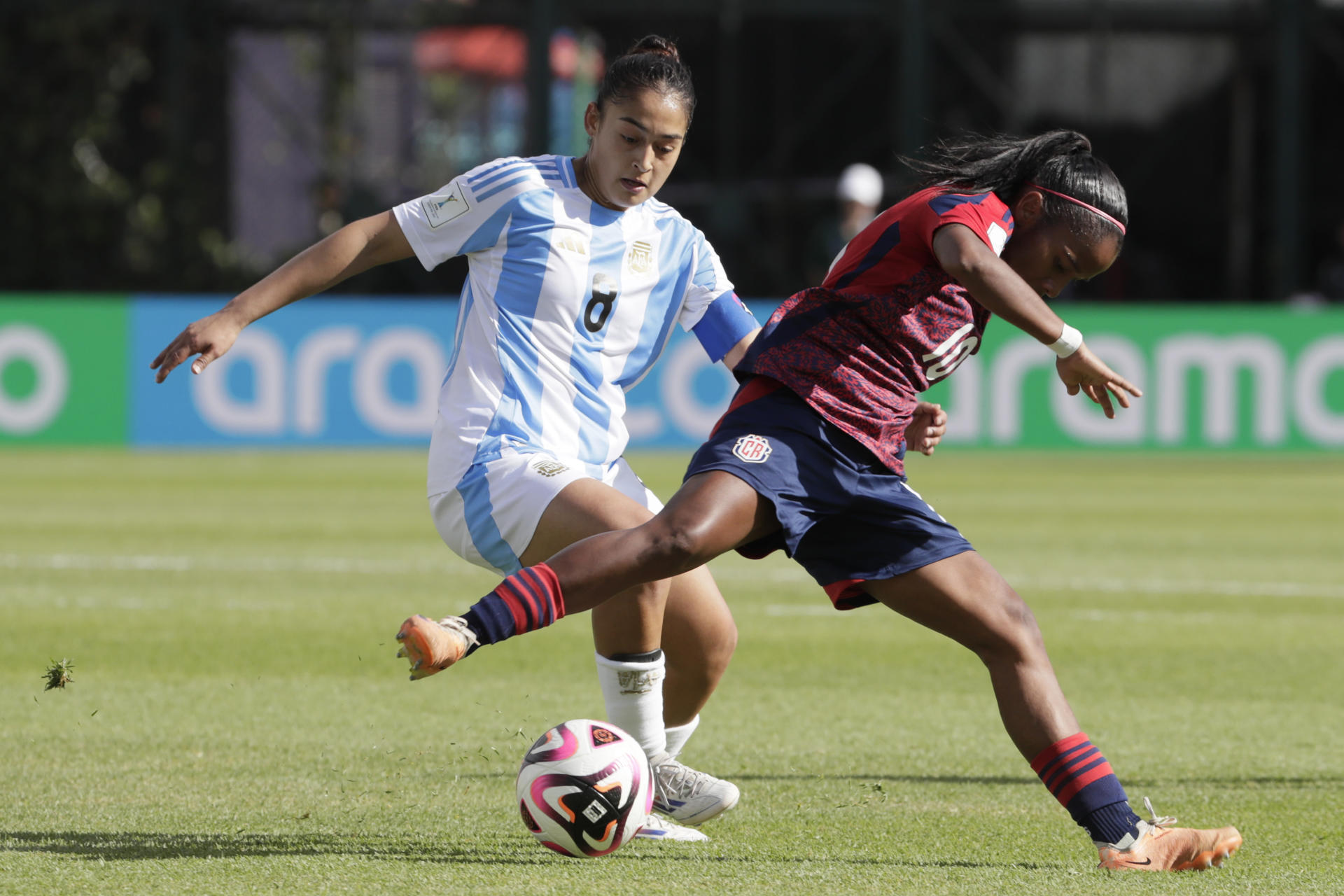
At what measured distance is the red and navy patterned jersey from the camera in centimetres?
457

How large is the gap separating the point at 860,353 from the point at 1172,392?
46.6ft

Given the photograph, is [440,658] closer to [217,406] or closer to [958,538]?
[958,538]

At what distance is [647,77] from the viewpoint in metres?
4.89

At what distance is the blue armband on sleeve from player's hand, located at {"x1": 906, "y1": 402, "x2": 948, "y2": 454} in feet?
2.02

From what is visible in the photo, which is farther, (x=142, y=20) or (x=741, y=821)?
(x=142, y=20)

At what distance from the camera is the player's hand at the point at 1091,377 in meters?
4.43

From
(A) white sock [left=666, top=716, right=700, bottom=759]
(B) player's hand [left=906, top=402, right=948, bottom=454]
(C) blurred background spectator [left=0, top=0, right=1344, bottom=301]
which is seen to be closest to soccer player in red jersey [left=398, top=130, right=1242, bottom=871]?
(B) player's hand [left=906, top=402, right=948, bottom=454]

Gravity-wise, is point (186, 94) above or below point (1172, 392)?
above

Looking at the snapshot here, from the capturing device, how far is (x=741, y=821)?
514 cm

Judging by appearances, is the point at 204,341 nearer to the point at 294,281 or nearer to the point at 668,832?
the point at 294,281

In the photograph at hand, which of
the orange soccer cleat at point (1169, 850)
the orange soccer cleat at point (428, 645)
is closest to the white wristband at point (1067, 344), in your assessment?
the orange soccer cleat at point (1169, 850)

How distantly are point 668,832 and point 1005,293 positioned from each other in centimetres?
166

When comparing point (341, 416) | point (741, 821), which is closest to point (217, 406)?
point (341, 416)

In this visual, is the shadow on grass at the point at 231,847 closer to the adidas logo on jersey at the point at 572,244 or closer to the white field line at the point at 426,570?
the adidas logo on jersey at the point at 572,244
